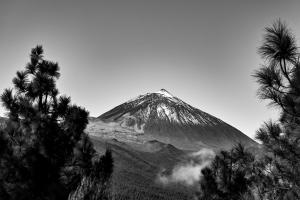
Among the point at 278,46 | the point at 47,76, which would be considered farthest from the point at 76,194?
the point at 278,46

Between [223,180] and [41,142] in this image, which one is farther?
[223,180]

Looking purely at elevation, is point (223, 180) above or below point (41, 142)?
below

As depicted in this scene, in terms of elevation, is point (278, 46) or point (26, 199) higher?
point (278, 46)

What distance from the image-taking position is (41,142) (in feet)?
35.7

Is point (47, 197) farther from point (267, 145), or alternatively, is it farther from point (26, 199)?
point (267, 145)

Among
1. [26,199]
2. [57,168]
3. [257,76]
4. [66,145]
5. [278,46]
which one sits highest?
[278,46]

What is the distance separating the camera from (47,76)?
508 inches

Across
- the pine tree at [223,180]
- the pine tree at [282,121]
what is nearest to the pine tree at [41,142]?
the pine tree at [282,121]

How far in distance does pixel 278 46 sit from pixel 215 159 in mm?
18849

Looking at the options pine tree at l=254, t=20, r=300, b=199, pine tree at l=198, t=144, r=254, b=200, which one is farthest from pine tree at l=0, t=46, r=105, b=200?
pine tree at l=198, t=144, r=254, b=200

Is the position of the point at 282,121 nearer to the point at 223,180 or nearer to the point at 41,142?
the point at 41,142

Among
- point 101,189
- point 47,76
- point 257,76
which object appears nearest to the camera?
point 257,76

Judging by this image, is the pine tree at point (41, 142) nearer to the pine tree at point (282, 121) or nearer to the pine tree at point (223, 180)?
the pine tree at point (282, 121)

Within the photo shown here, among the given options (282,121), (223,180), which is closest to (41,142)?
(282,121)
